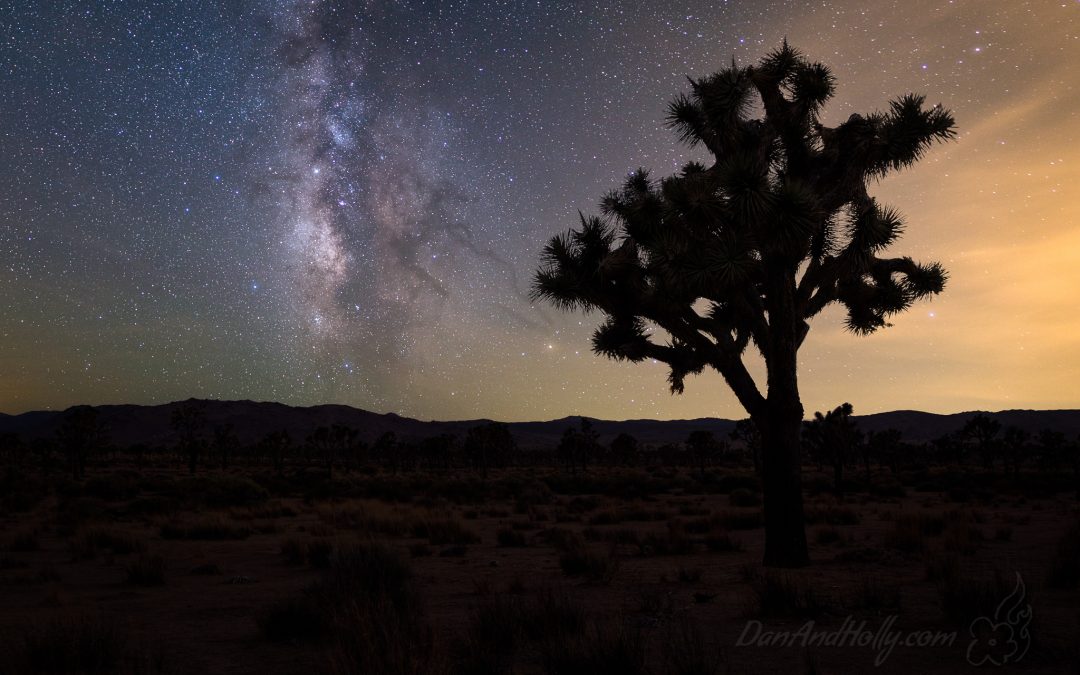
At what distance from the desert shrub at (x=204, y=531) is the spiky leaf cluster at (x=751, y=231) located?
40.1ft

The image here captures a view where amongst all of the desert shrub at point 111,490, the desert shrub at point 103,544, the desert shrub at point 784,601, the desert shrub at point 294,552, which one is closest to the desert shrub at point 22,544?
the desert shrub at point 103,544

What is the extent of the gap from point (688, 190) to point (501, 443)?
71.6m

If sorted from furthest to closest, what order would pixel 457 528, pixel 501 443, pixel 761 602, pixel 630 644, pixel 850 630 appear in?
pixel 501 443
pixel 457 528
pixel 761 602
pixel 850 630
pixel 630 644

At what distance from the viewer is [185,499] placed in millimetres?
29203

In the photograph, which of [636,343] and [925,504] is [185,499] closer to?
[636,343]

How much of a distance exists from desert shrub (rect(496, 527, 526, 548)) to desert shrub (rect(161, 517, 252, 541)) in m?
7.87

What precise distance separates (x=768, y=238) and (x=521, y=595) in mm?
7525

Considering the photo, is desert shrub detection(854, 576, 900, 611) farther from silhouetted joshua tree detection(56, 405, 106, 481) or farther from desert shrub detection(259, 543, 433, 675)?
A: silhouetted joshua tree detection(56, 405, 106, 481)

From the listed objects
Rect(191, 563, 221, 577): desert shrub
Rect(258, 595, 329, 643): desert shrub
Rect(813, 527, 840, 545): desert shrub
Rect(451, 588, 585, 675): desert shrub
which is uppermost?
Rect(451, 588, 585, 675): desert shrub

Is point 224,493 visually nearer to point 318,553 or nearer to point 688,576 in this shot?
point 318,553

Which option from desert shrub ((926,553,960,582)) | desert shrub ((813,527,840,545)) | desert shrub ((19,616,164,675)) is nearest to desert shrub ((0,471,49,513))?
desert shrub ((19,616,164,675))

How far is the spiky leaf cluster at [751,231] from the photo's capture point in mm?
11812

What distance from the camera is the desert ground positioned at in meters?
6.24

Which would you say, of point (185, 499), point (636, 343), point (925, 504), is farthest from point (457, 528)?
point (925, 504)
